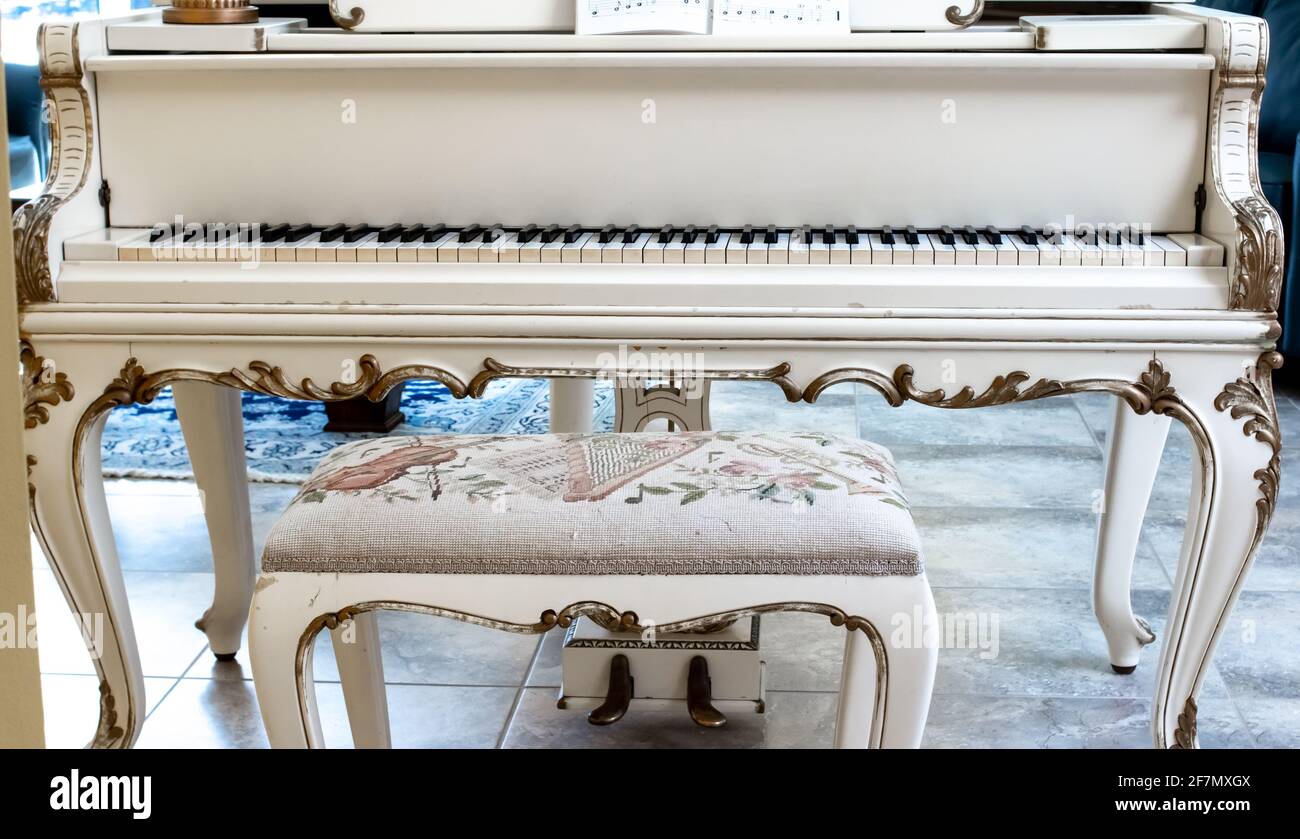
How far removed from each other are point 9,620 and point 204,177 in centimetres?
138

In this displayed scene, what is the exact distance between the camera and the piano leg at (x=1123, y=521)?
2.29m

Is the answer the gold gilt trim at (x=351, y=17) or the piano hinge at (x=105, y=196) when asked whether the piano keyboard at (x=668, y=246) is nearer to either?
the piano hinge at (x=105, y=196)

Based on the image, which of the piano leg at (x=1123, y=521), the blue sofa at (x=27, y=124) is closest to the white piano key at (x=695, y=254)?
the piano leg at (x=1123, y=521)

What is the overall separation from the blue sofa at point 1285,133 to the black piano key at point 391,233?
10.2 ft

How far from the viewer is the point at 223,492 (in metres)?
2.34

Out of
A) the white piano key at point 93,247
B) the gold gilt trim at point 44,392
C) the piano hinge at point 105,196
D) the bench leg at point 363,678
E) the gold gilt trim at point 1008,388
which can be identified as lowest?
the bench leg at point 363,678

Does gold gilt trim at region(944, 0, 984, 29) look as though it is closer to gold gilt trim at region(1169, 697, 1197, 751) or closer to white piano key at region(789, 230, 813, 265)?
white piano key at region(789, 230, 813, 265)

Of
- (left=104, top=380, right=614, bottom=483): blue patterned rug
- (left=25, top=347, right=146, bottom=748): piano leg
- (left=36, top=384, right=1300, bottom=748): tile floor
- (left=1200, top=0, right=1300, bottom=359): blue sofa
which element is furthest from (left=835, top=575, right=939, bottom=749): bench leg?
(left=1200, top=0, right=1300, bottom=359): blue sofa

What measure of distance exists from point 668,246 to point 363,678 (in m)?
0.72

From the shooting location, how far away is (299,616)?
5.17 feet

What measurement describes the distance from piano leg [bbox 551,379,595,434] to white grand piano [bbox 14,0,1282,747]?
431 mm

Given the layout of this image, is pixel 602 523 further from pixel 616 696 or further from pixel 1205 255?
pixel 1205 255

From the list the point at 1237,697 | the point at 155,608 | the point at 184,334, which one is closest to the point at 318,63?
the point at 184,334

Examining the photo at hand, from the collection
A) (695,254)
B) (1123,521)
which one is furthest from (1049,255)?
(1123,521)
